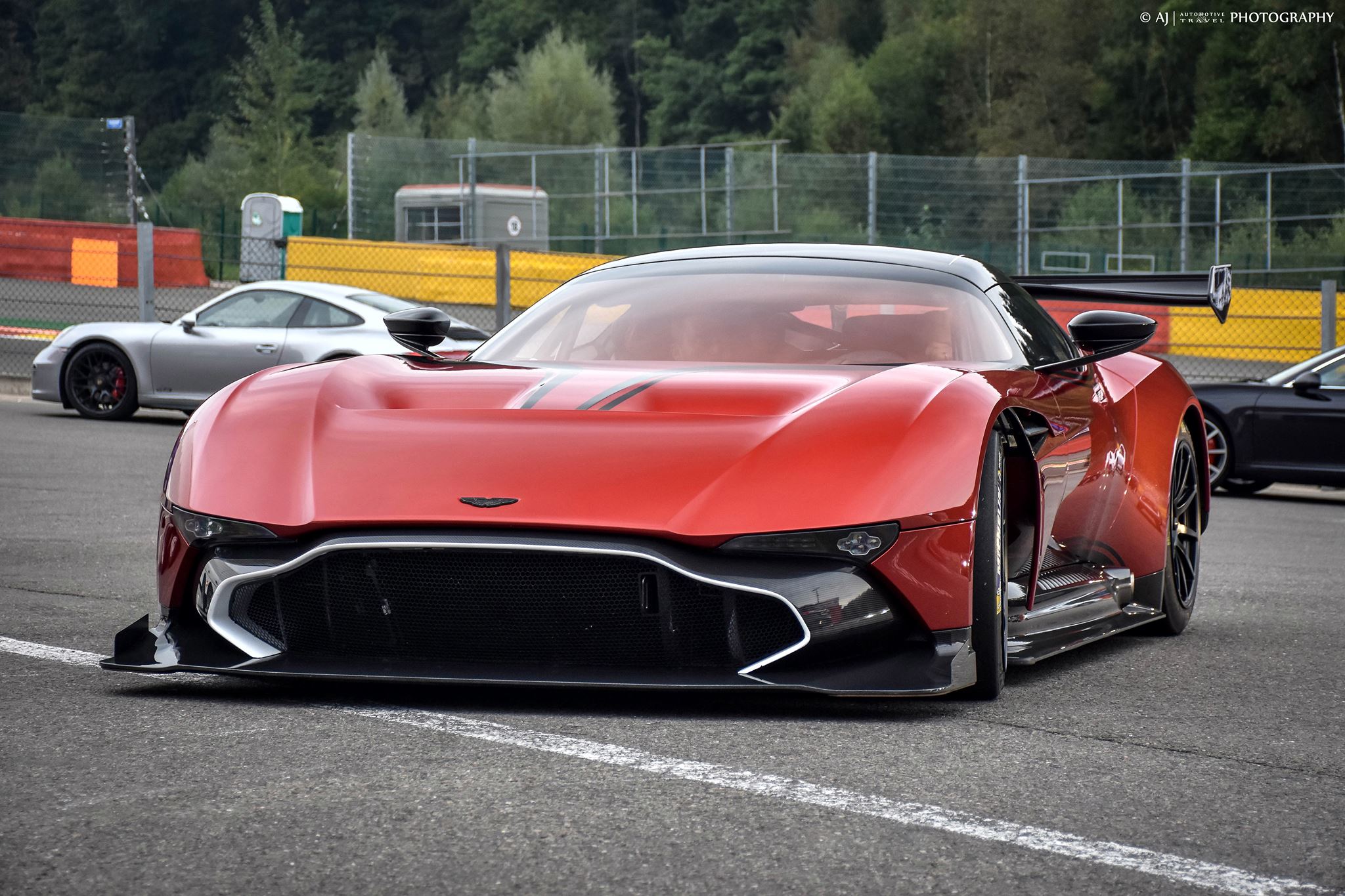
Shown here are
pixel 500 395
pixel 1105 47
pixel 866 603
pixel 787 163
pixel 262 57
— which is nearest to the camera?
pixel 866 603

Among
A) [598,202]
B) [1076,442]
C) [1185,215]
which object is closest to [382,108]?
[598,202]

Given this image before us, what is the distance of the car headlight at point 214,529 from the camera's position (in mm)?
3943

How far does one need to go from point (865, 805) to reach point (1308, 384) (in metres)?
10.2

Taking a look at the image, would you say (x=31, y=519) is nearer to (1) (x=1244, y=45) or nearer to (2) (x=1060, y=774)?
(2) (x=1060, y=774)

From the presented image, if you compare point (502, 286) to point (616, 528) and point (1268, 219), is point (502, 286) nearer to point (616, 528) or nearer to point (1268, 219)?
point (1268, 219)

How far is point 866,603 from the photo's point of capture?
3.82m

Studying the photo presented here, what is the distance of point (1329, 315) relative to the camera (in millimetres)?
16828

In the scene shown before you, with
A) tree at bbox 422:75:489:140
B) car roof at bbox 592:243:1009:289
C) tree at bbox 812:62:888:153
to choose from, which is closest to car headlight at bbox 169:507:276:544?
car roof at bbox 592:243:1009:289

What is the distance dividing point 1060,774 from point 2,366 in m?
16.6

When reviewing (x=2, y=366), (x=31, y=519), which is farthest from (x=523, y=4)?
(x=31, y=519)

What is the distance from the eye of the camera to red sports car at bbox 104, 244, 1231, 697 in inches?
148

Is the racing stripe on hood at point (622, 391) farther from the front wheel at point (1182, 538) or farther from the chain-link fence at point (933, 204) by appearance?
the chain-link fence at point (933, 204)

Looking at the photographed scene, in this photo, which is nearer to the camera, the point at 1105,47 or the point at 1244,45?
the point at 1244,45

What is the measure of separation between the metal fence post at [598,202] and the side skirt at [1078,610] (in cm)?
2741
